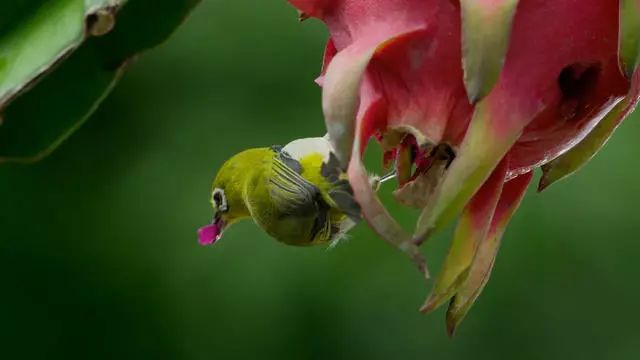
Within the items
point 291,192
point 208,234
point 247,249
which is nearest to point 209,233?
point 208,234

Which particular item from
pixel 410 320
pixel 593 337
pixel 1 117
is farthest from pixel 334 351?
pixel 1 117

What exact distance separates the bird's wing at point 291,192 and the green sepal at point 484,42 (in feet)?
0.86

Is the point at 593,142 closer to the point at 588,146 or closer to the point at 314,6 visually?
the point at 588,146

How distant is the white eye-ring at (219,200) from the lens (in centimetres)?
93

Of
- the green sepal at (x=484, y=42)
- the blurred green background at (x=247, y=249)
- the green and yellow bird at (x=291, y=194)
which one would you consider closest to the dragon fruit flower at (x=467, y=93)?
the green sepal at (x=484, y=42)

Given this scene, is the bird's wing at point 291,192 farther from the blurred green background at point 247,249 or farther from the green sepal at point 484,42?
the blurred green background at point 247,249

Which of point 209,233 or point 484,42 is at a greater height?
point 484,42

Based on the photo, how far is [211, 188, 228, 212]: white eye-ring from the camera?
0.93 metres

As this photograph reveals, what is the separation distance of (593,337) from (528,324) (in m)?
0.15

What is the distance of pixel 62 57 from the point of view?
2.21ft

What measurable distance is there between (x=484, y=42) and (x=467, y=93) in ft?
0.10

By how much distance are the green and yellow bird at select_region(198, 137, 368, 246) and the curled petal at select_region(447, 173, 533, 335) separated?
10cm

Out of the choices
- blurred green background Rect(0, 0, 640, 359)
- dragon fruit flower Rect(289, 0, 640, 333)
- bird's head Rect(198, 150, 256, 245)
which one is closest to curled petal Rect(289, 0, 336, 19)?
dragon fruit flower Rect(289, 0, 640, 333)

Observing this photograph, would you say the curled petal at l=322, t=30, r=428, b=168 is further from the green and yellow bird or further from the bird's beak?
the bird's beak
